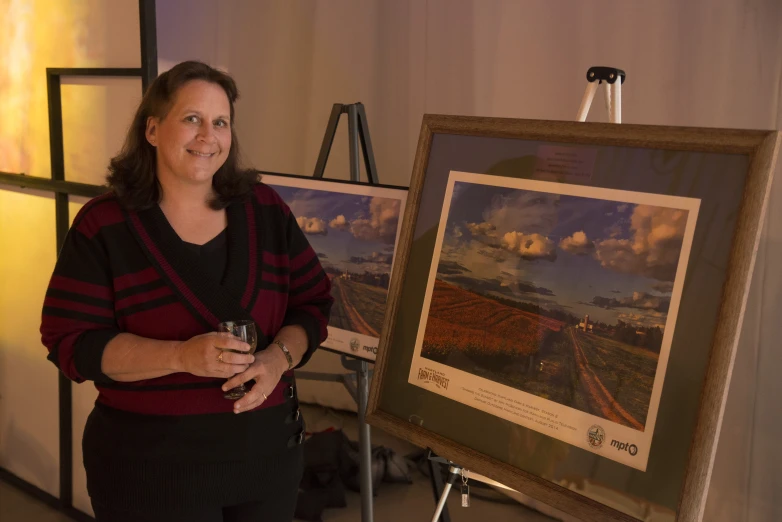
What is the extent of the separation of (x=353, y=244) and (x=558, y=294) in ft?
3.42

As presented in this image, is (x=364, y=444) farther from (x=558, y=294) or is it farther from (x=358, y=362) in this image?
(x=558, y=294)

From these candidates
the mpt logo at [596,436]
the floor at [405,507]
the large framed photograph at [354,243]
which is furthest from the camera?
the floor at [405,507]

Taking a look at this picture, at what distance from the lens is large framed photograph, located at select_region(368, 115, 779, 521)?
1.31 metres

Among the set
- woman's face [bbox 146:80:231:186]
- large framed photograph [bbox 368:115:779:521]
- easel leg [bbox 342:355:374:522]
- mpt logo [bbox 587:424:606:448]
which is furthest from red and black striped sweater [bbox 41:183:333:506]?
easel leg [bbox 342:355:374:522]

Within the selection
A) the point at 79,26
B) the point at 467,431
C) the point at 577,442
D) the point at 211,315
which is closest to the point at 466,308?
the point at 467,431

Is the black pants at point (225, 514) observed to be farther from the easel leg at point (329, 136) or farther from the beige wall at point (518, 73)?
the beige wall at point (518, 73)

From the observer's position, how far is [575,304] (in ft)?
4.99

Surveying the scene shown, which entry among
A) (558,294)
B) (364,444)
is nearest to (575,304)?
(558,294)

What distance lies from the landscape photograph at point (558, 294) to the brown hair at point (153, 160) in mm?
514

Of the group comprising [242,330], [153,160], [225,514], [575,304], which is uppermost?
[153,160]

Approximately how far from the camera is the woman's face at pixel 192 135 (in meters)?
1.63

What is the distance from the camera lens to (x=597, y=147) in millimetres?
1508

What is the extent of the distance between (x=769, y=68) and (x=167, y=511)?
2.31 m

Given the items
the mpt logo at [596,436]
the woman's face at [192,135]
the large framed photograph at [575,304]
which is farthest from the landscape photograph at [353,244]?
the mpt logo at [596,436]
